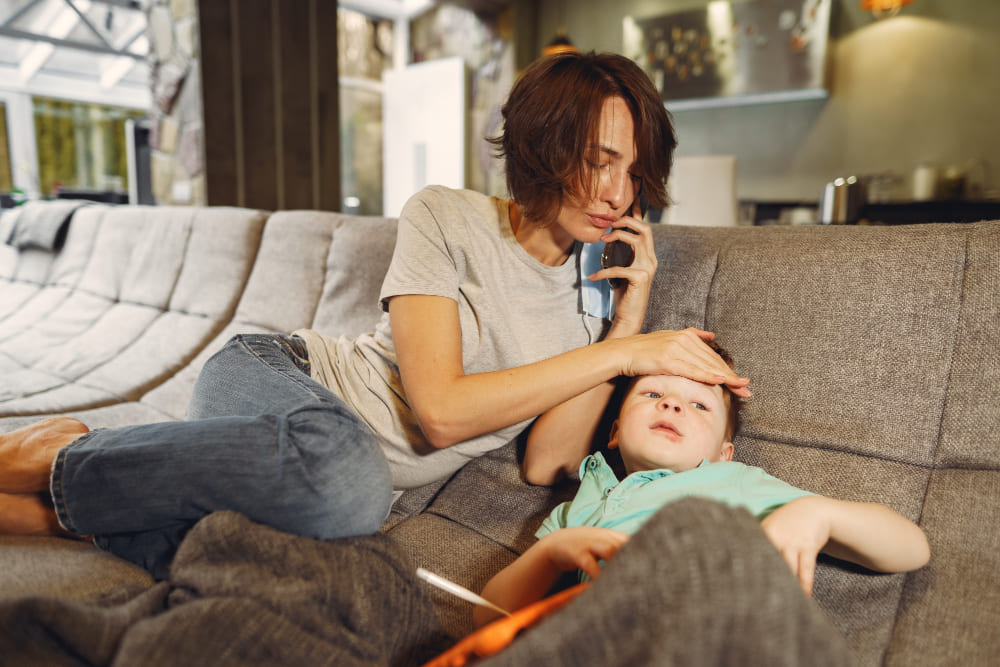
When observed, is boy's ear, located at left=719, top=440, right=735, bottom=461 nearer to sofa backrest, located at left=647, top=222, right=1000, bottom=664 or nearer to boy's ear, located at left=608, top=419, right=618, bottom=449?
sofa backrest, located at left=647, top=222, right=1000, bottom=664

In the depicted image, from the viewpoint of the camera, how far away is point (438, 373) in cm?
106

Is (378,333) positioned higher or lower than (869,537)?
higher

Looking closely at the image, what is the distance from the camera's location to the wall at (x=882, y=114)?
166 inches

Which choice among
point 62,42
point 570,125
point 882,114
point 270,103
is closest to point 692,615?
point 570,125

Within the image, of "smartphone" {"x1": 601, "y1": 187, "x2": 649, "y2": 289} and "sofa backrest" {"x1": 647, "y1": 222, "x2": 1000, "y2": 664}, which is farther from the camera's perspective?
"smartphone" {"x1": 601, "y1": 187, "x2": 649, "y2": 289}

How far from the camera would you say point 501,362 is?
1.22 m

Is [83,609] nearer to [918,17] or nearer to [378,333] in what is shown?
[378,333]

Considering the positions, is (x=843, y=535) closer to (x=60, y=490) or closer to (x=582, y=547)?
(x=582, y=547)

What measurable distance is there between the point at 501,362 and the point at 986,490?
79cm

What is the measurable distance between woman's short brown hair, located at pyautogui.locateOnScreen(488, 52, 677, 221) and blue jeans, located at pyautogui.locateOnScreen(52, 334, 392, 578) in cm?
55

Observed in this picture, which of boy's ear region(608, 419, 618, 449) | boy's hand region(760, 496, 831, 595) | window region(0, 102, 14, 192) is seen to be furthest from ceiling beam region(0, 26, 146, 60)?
boy's hand region(760, 496, 831, 595)

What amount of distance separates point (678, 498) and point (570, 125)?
2.28 feet

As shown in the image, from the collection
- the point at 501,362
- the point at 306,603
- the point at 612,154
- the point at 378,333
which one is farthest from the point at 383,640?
the point at 612,154

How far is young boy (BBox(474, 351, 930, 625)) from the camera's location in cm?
78
